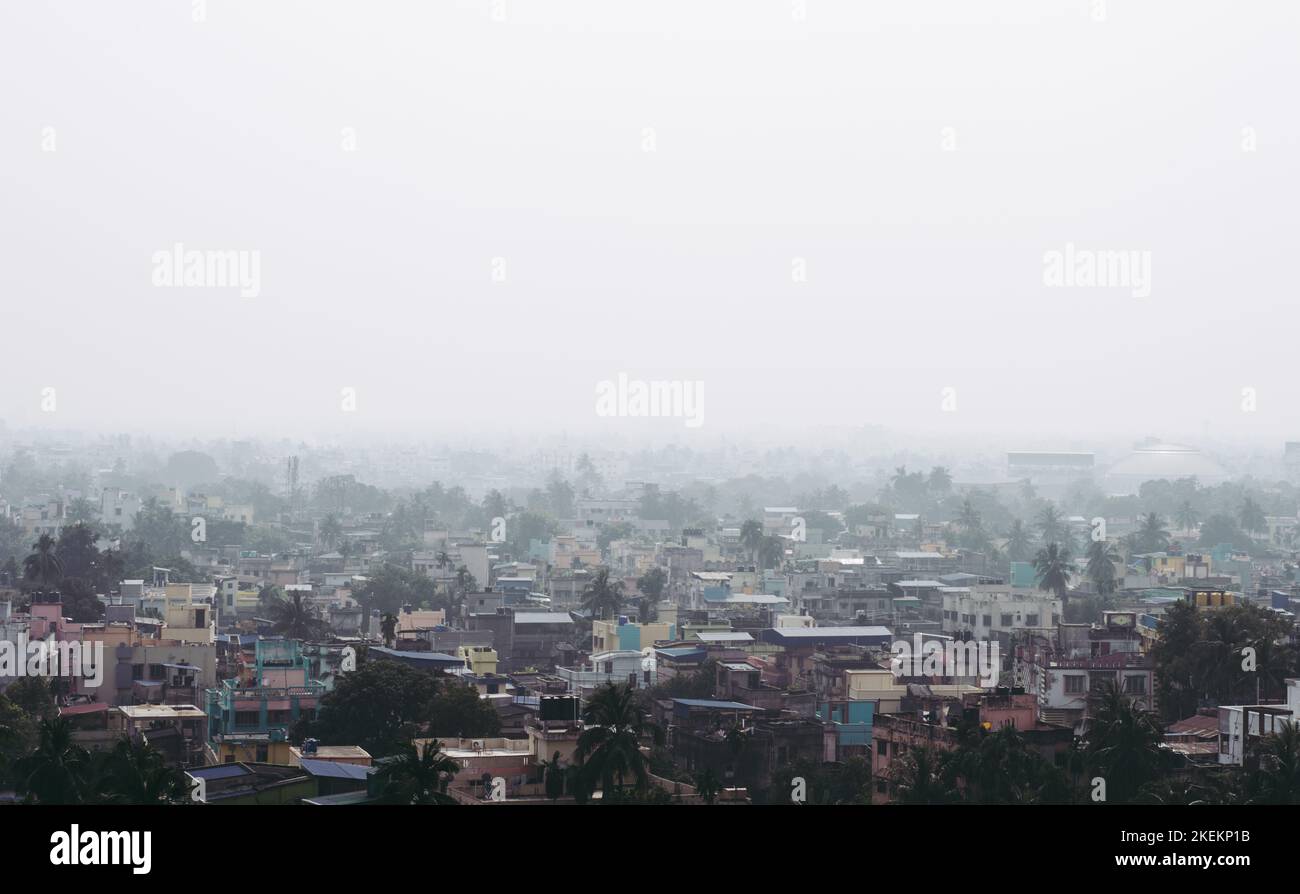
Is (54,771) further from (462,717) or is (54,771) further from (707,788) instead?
(707,788)

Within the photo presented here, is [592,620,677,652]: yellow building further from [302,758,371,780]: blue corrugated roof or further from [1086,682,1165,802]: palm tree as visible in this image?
[302,758,371,780]: blue corrugated roof

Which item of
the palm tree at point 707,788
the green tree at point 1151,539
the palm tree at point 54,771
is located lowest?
the palm tree at point 707,788

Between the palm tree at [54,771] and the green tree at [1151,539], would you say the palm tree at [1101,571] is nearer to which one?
the green tree at [1151,539]

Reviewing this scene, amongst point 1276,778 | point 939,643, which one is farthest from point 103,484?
point 1276,778

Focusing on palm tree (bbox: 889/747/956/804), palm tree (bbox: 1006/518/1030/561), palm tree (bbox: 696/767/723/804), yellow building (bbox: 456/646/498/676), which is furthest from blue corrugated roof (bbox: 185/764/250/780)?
palm tree (bbox: 1006/518/1030/561)

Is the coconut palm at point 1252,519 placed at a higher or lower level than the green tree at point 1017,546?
higher

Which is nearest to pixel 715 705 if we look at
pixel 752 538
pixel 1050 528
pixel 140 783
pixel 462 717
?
pixel 462 717

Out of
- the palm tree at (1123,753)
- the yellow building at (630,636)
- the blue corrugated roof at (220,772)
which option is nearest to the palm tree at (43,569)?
the yellow building at (630,636)
